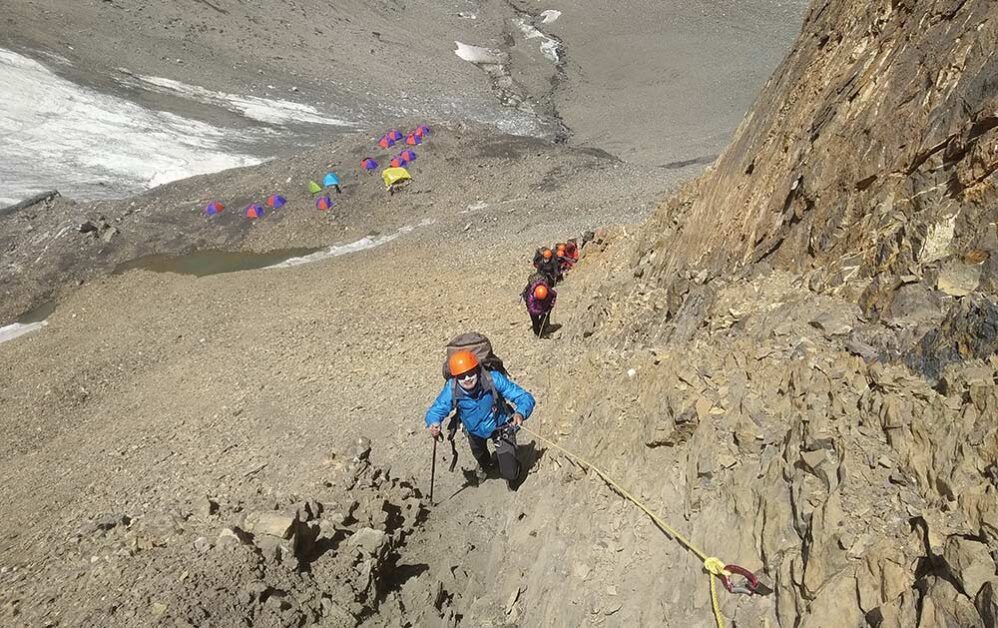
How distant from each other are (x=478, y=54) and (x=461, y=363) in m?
47.8

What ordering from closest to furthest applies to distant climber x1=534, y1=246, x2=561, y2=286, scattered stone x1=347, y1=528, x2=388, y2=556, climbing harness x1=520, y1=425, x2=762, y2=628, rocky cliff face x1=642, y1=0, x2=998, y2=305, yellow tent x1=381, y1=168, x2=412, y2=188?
climbing harness x1=520, y1=425, x2=762, y2=628 < rocky cliff face x1=642, y1=0, x2=998, y2=305 < scattered stone x1=347, y1=528, x2=388, y2=556 < distant climber x1=534, y1=246, x2=561, y2=286 < yellow tent x1=381, y1=168, x2=412, y2=188

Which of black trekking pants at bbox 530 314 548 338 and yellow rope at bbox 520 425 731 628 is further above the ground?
yellow rope at bbox 520 425 731 628

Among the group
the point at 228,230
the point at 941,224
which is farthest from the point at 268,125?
the point at 941,224

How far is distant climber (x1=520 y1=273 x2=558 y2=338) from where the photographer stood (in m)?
10.3

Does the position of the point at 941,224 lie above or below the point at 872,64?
below

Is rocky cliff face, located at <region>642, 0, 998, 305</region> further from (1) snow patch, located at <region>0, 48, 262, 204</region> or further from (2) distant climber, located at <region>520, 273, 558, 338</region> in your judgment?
(1) snow patch, located at <region>0, 48, 262, 204</region>

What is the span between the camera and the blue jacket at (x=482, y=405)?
6168 mm

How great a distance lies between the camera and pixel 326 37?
1789 inches

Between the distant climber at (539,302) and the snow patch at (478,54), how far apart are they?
4120cm

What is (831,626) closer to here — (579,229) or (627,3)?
(579,229)

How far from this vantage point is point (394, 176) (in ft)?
73.4

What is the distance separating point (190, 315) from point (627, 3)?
52895 millimetres

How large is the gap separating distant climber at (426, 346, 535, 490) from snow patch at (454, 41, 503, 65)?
45.6 meters

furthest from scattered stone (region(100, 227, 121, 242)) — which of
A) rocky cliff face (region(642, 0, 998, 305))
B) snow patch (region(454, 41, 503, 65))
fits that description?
snow patch (region(454, 41, 503, 65))
